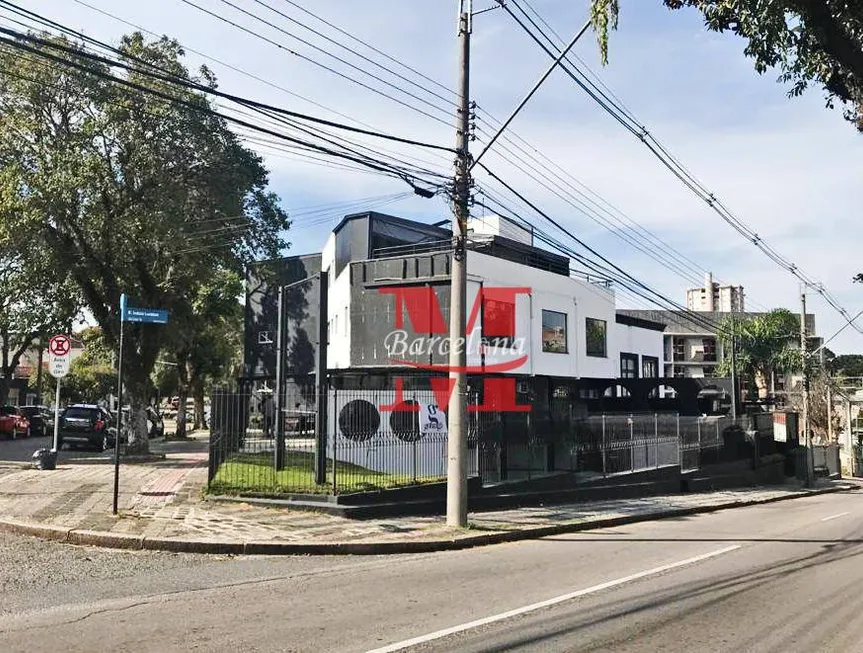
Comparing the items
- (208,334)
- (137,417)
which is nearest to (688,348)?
(208,334)

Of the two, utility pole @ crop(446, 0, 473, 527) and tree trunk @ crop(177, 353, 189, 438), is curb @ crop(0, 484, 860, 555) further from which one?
tree trunk @ crop(177, 353, 189, 438)

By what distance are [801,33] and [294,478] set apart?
1113 centimetres

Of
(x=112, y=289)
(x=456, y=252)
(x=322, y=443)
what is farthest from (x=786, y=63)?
(x=112, y=289)

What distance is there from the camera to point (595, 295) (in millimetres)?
33469

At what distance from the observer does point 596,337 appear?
33.2m

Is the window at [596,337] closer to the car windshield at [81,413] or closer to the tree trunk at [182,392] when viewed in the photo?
the car windshield at [81,413]

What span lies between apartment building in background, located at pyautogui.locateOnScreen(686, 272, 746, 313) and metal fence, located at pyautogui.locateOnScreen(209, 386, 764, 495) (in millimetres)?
69135

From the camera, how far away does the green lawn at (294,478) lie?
1362 cm

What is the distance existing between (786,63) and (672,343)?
252 ft

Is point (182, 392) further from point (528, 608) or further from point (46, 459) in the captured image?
point (528, 608)

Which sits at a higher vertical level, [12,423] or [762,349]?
[762,349]

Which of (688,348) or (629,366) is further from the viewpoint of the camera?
(688,348)

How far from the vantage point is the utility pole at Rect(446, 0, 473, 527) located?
12422 millimetres

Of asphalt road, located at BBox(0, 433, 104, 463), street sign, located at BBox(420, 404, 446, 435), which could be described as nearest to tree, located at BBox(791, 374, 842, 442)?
street sign, located at BBox(420, 404, 446, 435)
